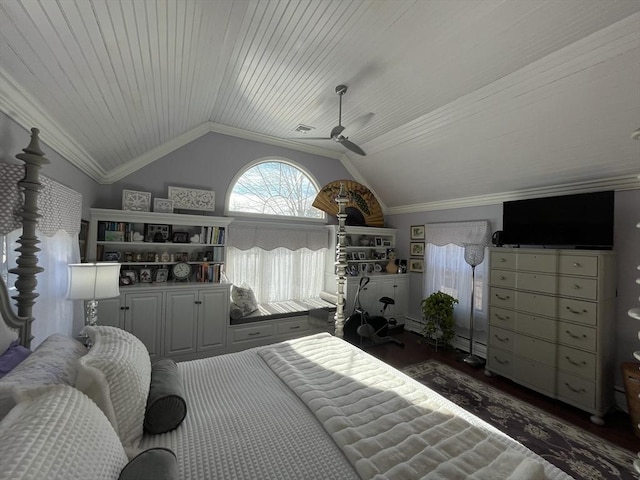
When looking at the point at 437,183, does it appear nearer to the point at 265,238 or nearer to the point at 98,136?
the point at 265,238

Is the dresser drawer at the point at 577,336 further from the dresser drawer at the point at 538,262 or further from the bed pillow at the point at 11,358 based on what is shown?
the bed pillow at the point at 11,358

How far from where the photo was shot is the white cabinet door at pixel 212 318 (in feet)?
10.8

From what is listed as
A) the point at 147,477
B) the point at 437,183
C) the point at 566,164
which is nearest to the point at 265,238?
the point at 437,183

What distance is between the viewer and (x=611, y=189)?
2.76 metres

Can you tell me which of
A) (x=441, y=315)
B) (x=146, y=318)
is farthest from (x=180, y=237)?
(x=441, y=315)

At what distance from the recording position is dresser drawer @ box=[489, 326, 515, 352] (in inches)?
124

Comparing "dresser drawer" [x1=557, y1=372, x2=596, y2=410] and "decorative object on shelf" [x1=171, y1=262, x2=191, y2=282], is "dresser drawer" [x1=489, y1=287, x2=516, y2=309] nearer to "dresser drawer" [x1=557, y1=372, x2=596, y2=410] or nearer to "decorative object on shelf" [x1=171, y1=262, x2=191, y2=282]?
"dresser drawer" [x1=557, y1=372, x2=596, y2=410]

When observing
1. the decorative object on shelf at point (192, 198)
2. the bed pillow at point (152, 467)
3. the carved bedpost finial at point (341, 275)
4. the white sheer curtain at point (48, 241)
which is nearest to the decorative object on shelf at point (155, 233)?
the decorative object on shelf at point (192, 198)

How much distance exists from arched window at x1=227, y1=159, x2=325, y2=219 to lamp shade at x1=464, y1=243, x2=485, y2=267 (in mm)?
2347

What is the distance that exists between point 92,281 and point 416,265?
4.50m

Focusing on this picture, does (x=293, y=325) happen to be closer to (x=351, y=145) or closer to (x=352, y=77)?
(x=351, y=145)

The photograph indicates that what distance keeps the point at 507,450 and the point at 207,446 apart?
125cm

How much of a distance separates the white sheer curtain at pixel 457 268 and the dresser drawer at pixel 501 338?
1.81 feet

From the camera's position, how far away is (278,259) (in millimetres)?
4355
